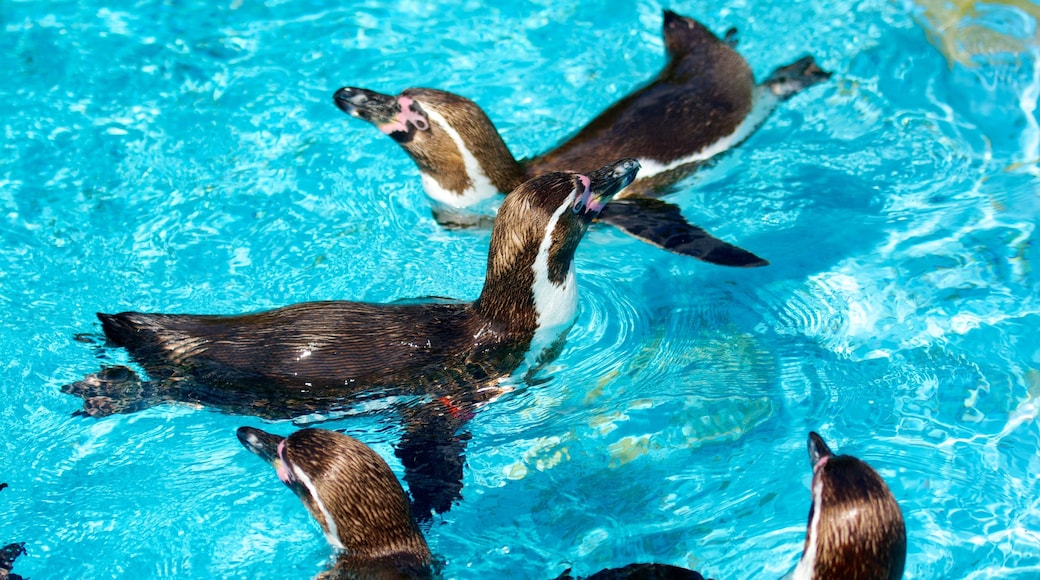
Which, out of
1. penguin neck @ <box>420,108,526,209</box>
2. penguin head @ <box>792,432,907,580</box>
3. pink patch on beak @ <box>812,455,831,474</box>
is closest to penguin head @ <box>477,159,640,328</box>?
penguin neck @ <box>420,108,526,209</box>

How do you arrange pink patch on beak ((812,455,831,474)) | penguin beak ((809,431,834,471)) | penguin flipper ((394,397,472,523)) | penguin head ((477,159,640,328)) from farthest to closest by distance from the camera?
penguin head ((477,159,640,328)) → penguin flipper ((394,397,472,523)) → penguin beak ((809,431,834,471)) → pink patch on beak ((812,455,831,474))

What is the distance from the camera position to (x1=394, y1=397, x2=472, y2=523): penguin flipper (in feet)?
13.9

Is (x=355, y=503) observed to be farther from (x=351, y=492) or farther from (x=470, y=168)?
(x=470, y=168)

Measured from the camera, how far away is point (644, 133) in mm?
5656

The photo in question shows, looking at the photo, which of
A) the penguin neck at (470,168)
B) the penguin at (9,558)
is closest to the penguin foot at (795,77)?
the penguin neck at (470,168)

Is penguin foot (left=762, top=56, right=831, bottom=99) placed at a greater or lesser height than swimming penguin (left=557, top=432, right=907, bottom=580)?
greater

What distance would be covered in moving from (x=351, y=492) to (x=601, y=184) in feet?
5.96

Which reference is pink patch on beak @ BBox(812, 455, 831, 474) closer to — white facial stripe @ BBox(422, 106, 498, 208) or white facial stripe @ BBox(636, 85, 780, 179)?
white facial stripe @ BBox(636, 85, 780, 179)

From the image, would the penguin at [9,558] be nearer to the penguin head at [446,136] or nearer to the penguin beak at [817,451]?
the penguin head at [446,136]

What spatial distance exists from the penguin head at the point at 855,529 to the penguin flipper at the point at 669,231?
1688mm

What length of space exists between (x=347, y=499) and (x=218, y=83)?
4003mm

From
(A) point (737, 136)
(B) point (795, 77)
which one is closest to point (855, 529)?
(A) point (737, 136)

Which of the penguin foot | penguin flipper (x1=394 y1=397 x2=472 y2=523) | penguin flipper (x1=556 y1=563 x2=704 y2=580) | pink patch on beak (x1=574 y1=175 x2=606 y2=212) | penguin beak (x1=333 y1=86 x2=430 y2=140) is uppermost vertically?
penguin beak (x1=333 y1=86 x2=430 y2=140)

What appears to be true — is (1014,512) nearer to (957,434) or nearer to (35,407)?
(957,434)
